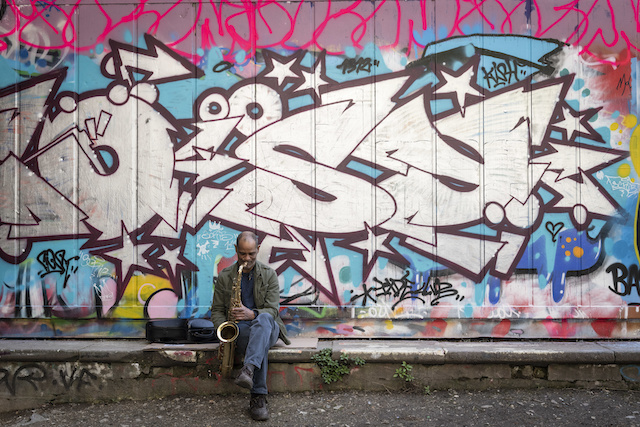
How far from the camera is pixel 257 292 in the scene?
13.9 feet

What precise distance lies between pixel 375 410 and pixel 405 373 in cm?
44

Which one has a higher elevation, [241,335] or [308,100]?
[308,100]

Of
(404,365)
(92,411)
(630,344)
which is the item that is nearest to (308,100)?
(404,365)

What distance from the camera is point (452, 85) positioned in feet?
15.6

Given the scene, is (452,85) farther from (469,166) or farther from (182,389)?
(182,389)

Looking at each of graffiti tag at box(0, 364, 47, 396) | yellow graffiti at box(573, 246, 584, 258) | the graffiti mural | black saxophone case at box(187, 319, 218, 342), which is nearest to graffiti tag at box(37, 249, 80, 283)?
the graffiti mural

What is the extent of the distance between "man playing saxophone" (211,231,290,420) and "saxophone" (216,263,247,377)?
2.2 inches

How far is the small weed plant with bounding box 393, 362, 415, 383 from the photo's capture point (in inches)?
166

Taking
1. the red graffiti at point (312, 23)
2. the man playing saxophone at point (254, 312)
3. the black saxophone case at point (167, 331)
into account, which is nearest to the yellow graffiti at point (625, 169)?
the red graffiti at point (312, 23)

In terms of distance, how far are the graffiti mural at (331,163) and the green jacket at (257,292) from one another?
532 millimetres

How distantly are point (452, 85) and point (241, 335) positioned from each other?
299 cm

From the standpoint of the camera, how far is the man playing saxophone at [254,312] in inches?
151

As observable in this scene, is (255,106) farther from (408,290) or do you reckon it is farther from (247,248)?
(408,290)

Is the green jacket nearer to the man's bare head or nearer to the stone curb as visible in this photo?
the man's bare head
